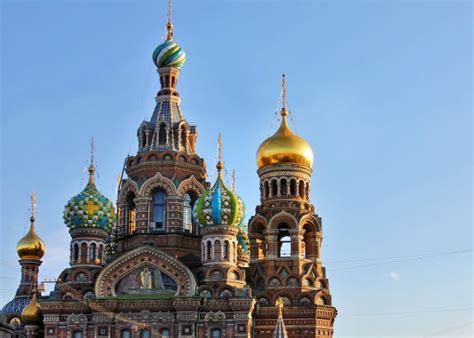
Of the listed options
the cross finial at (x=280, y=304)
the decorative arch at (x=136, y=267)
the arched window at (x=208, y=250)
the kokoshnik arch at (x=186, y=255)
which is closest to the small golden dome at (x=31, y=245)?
the kokoshnik arch at (x=186, y=255)

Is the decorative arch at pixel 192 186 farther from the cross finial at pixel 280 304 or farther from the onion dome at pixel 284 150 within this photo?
the cross finial at pixel 280 304

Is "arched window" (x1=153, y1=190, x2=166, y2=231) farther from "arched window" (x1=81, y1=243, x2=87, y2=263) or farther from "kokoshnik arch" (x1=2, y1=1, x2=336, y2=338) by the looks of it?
"arched window" (x1=81, y1=243, x2=87, y2=263)

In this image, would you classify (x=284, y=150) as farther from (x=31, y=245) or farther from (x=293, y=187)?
(x=31, y=245)

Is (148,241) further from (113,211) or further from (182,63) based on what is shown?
(182,63)

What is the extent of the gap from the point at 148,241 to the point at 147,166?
3563 millimetres

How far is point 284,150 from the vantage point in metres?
39.1

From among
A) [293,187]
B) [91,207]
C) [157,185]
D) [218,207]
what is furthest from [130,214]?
[293,187]

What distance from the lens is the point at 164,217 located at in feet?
131

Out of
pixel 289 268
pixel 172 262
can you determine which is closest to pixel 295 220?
pixel 289 268

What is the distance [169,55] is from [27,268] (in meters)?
14.5

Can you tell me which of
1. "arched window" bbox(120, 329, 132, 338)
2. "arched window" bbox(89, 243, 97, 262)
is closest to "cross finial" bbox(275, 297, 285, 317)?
"arched window" bbox(120, 329, 132, 338)

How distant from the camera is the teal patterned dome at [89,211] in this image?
38.5 m

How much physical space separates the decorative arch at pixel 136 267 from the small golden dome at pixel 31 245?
13778 millimetres

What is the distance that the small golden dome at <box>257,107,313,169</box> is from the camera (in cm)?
3909
